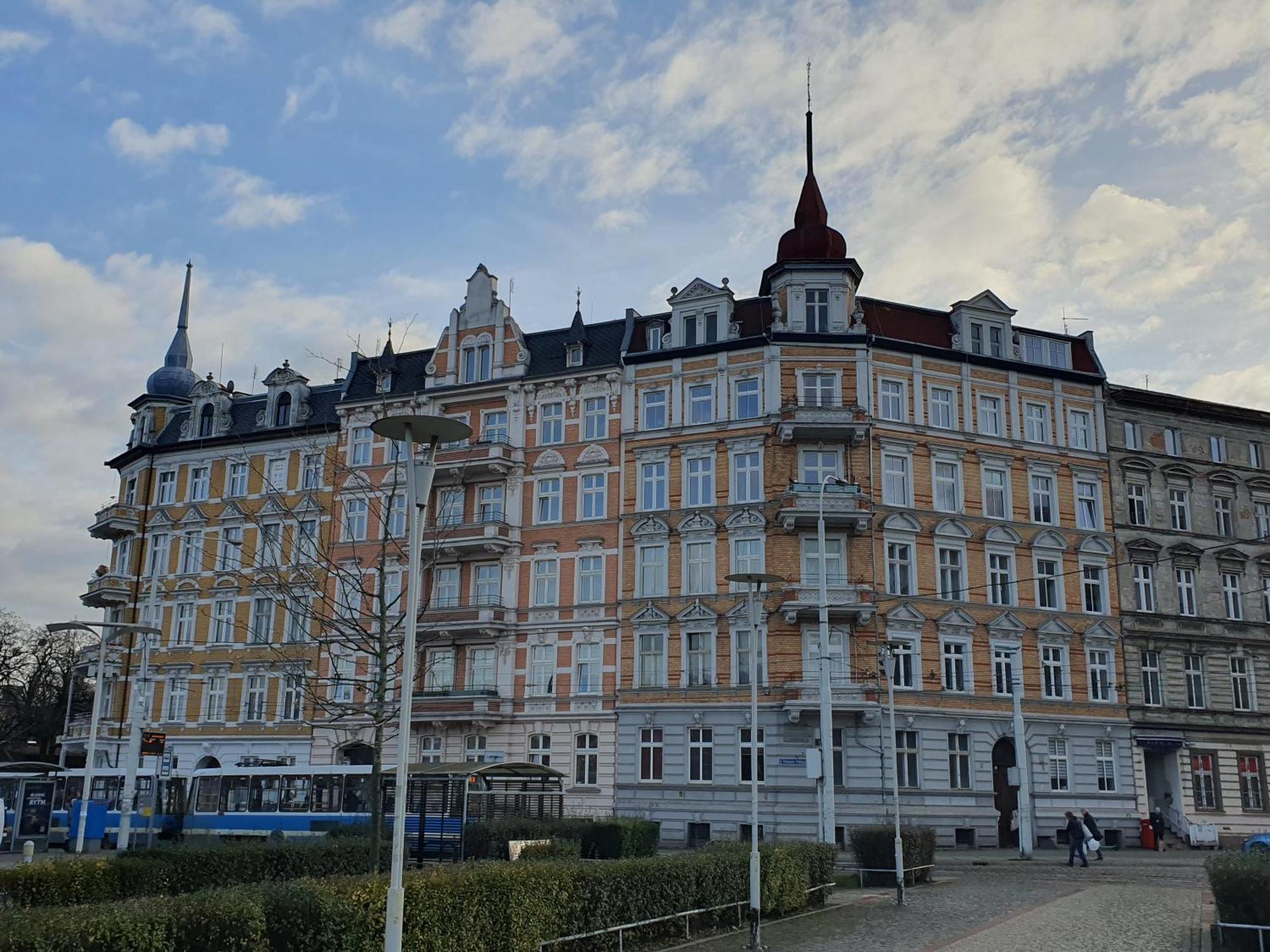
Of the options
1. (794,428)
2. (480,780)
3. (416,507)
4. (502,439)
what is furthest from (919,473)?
(416,507)

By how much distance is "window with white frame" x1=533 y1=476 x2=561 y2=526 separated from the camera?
155ft

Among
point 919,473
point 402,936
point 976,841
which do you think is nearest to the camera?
point 402,936

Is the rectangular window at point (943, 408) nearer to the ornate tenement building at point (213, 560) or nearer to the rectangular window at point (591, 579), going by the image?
the rectangular window at point (591, 579)

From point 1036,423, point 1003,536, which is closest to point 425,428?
point 1003,536

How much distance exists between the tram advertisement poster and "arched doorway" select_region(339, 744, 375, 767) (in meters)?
10.7

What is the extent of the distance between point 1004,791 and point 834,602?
9.38 meters

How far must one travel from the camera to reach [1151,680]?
45.7 m

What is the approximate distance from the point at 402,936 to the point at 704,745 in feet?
97.2

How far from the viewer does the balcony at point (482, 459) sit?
1866 inches

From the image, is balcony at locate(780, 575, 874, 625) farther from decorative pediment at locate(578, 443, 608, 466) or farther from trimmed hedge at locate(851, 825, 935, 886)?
trimmed hedge at locate(851, 825, 935, 886)

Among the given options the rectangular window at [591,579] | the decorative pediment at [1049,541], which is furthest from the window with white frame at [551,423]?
the decorative pediment at [1049,541]

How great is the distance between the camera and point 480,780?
110ft

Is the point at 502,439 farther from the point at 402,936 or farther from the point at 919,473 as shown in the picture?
the point at 402,936

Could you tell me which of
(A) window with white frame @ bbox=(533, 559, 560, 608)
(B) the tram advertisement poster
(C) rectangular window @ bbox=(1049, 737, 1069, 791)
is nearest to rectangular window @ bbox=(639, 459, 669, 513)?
(A) window with white frame @ bbox=(533, 559, 560, 608)
